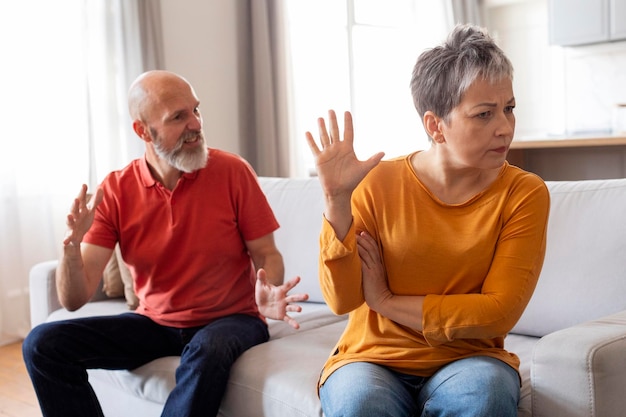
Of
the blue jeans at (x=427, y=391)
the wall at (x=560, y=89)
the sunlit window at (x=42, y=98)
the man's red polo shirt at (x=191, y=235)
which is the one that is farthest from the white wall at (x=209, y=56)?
the blue jeans at (x=427, y=391)

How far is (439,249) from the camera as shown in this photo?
Result: 61.1 inches

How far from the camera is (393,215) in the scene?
1596mm

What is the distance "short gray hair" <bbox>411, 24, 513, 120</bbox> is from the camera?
1.48 metres

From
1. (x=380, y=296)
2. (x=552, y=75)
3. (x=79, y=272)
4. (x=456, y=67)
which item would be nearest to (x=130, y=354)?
(x=79, y=272)

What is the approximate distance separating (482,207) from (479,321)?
238mm

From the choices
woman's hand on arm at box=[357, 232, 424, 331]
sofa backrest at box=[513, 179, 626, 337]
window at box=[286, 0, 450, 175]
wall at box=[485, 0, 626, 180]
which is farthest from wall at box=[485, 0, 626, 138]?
woman's hand on arm at box=[357, 232, 424, 331]

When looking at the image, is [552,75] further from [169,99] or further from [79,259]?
[79,259]

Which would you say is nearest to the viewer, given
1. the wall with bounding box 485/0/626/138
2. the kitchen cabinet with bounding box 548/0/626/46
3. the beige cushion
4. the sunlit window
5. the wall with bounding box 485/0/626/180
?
the beige cushion

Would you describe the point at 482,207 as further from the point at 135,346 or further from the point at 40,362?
the point at 40,362

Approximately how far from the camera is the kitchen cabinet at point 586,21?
212 inches

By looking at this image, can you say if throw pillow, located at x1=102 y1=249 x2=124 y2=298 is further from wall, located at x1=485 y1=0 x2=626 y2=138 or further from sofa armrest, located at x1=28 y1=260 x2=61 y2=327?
wall, located at x1=485 y1=0 x2=626 y2=138

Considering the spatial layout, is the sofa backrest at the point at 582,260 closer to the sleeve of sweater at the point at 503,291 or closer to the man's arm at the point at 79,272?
the sleeve of sweater at the point at 503,291

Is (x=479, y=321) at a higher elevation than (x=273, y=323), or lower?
higher

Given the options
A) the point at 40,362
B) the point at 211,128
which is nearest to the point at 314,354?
the point at 40,362
